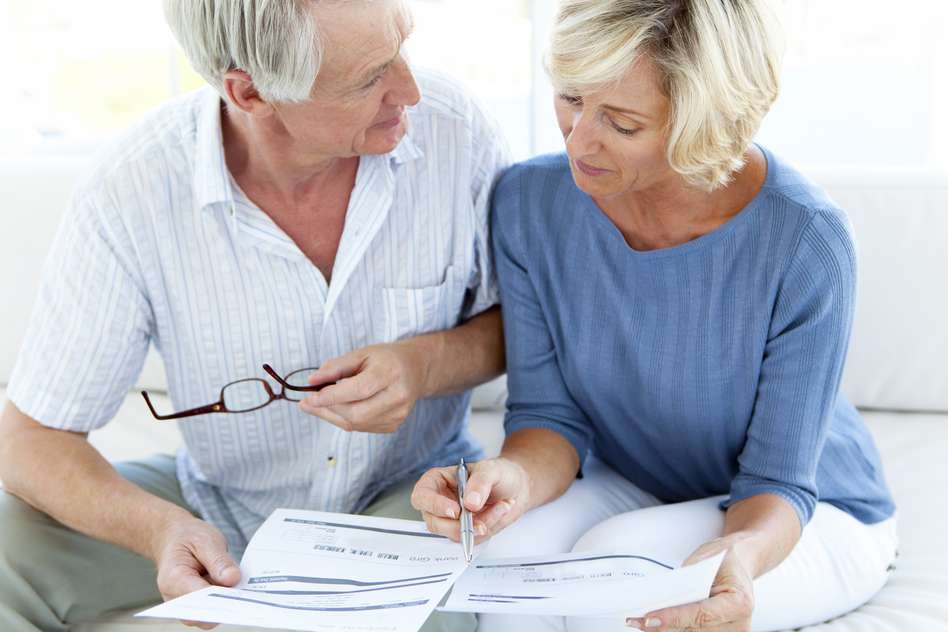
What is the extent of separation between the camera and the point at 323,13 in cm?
130

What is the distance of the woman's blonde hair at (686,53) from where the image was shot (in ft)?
4.06

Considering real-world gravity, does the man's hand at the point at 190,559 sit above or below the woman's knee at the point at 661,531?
above

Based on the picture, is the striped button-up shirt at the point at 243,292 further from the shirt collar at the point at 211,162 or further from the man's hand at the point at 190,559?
the man's hand at the point at 190,559

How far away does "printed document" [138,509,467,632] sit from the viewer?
1095 millimetres

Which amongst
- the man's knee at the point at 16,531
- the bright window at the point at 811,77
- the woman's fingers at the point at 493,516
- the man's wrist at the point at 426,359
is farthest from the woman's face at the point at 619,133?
the bright window at the point at 811,77

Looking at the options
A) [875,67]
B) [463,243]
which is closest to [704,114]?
[463,243]

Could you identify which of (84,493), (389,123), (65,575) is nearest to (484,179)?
(389,123)

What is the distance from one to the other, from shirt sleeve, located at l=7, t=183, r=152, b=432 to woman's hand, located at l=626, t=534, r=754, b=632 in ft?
2.79

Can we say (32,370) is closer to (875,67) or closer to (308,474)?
(308,474)

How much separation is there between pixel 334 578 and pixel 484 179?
2.31 feet

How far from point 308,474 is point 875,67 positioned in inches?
75.1

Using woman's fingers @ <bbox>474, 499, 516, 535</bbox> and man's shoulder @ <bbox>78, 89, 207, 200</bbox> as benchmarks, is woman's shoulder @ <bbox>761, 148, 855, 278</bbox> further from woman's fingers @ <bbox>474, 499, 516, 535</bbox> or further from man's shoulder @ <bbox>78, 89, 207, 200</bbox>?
man's shoulder @ <bbox>78, 89, 207, 200</bbox>

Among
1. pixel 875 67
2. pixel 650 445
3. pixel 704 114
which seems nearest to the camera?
pixel 704 114

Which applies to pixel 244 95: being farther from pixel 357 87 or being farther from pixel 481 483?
→ pixel 481 483
